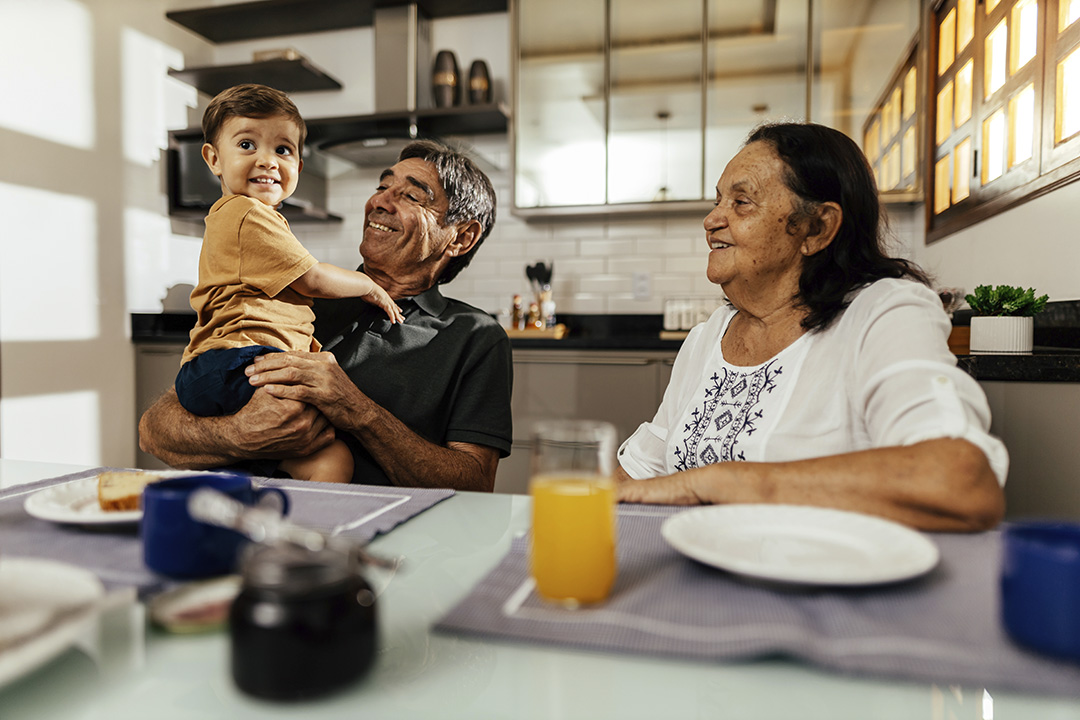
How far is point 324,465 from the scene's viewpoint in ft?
4.75

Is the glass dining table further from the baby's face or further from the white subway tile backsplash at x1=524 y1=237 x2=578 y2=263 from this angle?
the white subway tile backsplash at x1=524 y1=237 x2=578 y2=263

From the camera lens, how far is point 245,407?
1418 millimetres

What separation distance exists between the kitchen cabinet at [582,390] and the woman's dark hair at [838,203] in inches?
64.4

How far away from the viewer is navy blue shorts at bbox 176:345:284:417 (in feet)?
4.65

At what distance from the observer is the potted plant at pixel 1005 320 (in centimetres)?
187

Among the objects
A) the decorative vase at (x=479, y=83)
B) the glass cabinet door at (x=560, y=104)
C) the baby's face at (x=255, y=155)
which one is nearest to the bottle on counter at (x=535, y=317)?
the glass cabinet door at (x=560, y=104)

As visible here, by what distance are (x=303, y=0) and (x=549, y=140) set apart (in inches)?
64.5

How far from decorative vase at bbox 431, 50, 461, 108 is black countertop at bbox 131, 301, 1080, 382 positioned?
1.31 meters

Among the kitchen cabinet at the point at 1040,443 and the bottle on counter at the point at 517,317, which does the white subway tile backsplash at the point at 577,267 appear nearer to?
the bottle on counter at the point at 517,317

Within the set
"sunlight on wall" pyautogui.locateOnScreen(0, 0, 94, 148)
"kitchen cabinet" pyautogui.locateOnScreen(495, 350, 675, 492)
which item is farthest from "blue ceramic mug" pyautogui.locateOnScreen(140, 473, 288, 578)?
"sunlight on wall" pyautogui.locateOnScreen(0, 0, 94, 148)

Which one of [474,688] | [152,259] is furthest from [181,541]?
[152,259]

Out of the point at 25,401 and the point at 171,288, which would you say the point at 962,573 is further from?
the point at 171,288

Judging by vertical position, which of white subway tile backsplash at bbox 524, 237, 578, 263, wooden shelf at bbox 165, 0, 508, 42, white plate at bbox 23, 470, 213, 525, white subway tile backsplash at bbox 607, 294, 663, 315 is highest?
wooden shelf at bbox 165, 0, 508, 42

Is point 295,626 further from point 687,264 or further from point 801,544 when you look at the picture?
point 687,264
